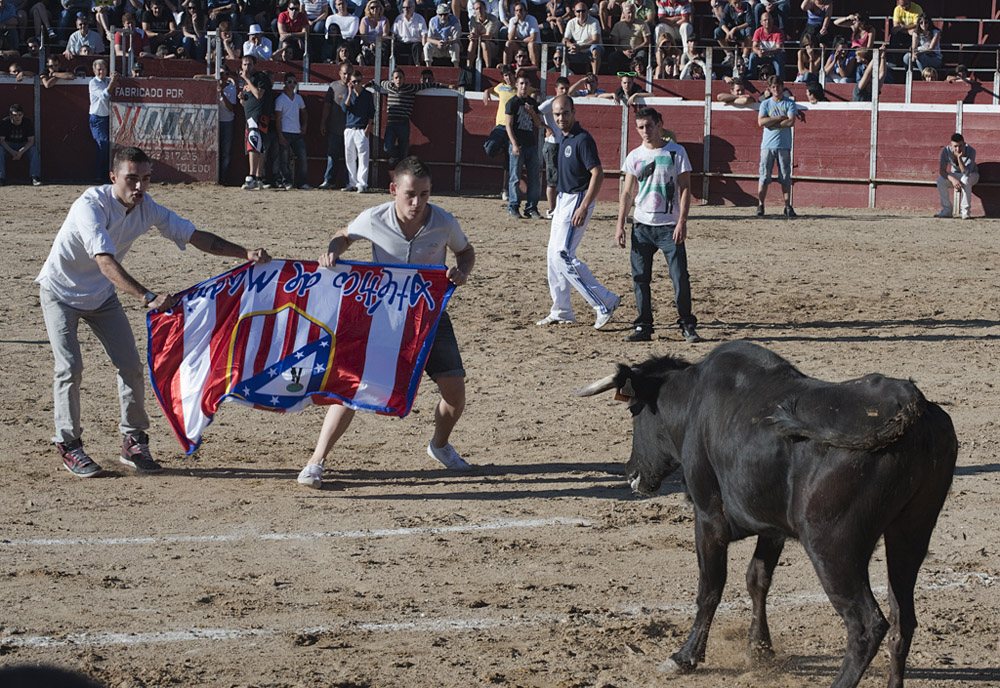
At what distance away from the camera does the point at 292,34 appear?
21.0 metres

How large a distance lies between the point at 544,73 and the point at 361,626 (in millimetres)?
16566

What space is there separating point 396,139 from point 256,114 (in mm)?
2265

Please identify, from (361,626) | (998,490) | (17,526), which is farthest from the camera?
(998,490)

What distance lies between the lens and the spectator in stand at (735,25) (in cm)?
2164

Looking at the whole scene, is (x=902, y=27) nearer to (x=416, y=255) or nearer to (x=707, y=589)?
(x=416, y=255)

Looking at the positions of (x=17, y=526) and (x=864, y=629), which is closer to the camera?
(x=864, y=629)

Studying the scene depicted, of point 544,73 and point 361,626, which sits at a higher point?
point 544,73

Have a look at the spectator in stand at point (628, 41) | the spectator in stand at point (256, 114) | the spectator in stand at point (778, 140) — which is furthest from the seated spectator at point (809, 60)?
the spectator in stand at point (256, 114)

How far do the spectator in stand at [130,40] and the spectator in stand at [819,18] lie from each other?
11.5 metres

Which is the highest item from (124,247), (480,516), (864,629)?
(124,247)

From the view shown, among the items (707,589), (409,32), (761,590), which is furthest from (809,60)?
(707,589)

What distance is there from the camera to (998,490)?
6.36 m

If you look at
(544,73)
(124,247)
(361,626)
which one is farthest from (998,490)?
(544,73)

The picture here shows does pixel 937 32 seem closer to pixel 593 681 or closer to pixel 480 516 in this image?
pixel 480 516
